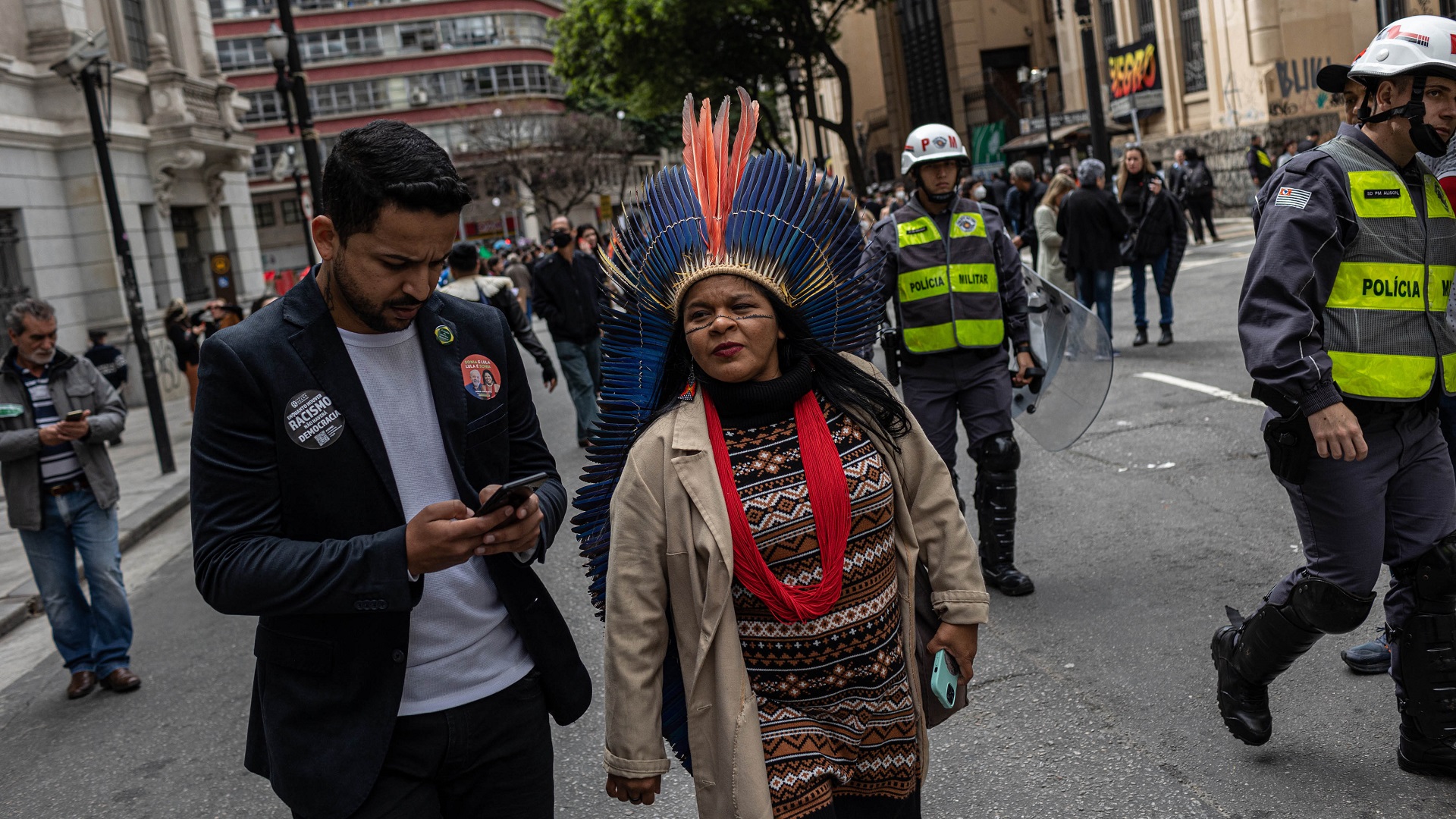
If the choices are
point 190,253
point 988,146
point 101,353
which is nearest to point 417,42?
point 988,146

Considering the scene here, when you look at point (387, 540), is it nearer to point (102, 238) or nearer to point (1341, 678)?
point (1341, 678)

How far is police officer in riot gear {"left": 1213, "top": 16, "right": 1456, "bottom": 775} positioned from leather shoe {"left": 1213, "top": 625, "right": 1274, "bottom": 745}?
0.98ft

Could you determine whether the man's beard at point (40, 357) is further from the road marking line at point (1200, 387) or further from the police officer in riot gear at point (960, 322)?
the road marking line at point (1200, 387)

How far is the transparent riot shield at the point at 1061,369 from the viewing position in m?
5.97

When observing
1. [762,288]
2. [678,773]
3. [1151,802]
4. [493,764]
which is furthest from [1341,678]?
[493,764]

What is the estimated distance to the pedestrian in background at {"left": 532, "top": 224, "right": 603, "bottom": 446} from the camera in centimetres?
1113

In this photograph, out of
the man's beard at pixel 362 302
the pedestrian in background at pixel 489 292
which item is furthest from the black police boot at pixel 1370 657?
the pedestrian in background at pixel 489 292

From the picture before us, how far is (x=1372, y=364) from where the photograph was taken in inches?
136

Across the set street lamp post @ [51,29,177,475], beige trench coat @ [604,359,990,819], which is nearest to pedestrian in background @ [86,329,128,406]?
street lamp post @ [51,29,177,475]

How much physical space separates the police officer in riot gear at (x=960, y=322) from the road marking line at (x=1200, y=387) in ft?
13.2

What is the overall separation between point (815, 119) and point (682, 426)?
104 feet

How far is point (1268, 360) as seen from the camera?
3.39 m

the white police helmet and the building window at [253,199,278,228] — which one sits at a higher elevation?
the building window at [253,199,278,228]

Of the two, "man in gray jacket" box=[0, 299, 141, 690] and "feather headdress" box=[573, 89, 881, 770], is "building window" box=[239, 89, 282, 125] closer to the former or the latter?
"man in gray jacket" box=[0, 299, 141, 690]
